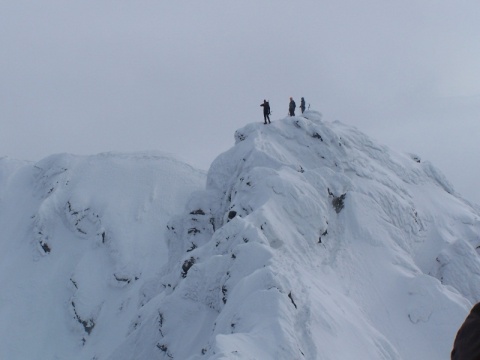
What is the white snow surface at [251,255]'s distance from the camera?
2262 centimetres

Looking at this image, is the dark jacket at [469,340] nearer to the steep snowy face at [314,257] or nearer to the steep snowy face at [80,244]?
the steep snowy face at [314,257]

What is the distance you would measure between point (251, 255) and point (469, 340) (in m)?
20.7

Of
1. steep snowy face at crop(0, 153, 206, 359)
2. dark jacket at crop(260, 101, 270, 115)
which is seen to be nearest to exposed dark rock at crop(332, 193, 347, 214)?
dark jacket at crop(260, 101, 270, 115)

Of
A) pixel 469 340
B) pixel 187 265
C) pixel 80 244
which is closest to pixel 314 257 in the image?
pixel 187 265

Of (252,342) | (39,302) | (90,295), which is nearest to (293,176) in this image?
(252,342)

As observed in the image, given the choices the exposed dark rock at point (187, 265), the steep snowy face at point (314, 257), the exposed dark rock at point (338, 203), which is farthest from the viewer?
the exposed dark rock at point (338, 203)

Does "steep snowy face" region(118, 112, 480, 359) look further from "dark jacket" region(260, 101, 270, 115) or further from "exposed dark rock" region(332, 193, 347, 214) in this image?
"dark jacket" region(260, 101, 270, 115)

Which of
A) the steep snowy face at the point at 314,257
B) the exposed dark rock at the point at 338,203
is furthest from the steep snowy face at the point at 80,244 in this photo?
the exposed dark rock at the point at 338,203

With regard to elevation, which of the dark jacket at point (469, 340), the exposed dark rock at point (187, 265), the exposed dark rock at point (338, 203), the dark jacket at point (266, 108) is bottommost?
the exposed dark rock at point (187, 265)

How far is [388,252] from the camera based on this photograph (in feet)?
106

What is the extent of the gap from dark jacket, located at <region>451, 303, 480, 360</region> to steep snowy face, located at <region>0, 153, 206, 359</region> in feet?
143

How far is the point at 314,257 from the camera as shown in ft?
96.9

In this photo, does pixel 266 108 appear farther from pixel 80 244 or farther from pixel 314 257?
pixel 80 244

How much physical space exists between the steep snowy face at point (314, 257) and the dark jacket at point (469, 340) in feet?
43.3
